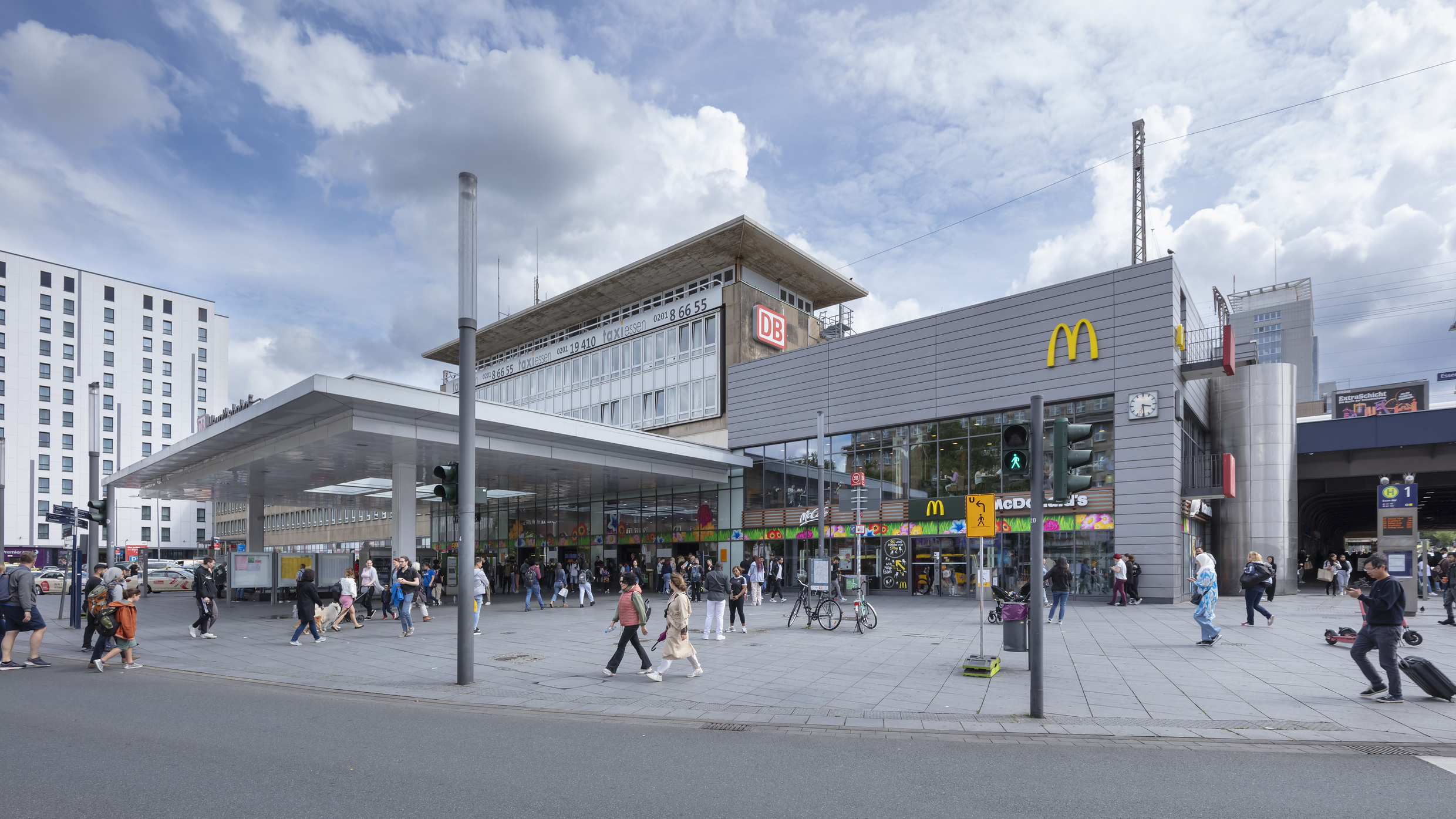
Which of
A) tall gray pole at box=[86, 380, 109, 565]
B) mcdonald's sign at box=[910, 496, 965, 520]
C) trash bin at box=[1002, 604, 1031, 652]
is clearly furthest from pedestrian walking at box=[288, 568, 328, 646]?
mcdonald's sign at box=[910, 496, 965, 520]

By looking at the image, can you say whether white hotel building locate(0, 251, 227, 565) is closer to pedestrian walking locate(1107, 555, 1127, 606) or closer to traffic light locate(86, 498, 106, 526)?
traffic light locate(86, 498, 106, 526)

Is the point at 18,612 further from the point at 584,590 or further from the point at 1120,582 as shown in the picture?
the point at 1120,582

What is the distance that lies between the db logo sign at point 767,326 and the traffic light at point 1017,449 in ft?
96.4

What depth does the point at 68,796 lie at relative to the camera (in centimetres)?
576

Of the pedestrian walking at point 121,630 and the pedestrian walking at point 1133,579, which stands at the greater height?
the pedestrian walking at point 121,630

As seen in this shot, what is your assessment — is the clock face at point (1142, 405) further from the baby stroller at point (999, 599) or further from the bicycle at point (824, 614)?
the bicycle at point (824, 614)

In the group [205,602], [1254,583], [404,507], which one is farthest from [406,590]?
[1254,583]

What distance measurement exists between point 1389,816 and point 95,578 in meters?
18.7

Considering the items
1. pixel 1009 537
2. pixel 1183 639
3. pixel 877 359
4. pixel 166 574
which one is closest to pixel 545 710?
pixel 1183 639

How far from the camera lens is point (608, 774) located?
651 cm

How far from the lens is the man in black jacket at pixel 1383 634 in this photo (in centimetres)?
929

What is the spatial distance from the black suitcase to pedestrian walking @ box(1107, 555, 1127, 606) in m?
14.5

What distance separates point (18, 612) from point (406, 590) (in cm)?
691

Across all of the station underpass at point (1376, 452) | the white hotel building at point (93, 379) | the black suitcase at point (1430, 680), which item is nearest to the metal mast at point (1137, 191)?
the station underpass at point (1376, 452)
